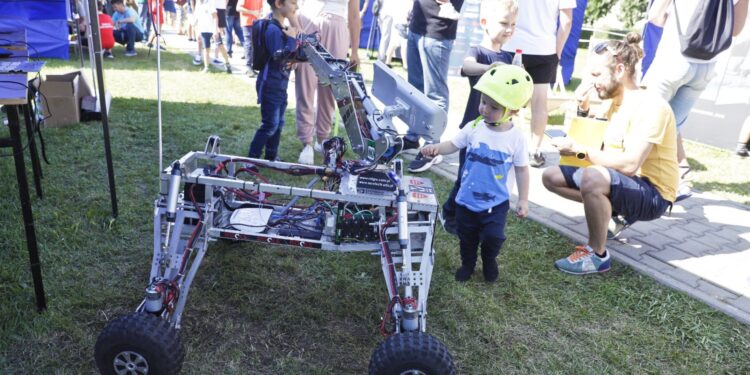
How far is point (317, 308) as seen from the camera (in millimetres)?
3170

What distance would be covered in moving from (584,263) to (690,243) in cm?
123

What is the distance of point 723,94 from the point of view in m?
7.69

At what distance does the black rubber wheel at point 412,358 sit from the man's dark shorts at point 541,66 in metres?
3.61

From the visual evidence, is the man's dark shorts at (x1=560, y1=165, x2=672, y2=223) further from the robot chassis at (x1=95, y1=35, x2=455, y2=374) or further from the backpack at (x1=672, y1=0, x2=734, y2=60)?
the backpack at (x1=672, y1=0, x2=734, y2=60)

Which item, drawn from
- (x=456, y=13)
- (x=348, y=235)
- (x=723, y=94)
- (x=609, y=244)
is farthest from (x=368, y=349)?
(x=723, y=94)

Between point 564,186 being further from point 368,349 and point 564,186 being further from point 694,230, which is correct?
point 368,349

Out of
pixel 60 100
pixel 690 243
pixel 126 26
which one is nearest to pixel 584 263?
pixel 690 243

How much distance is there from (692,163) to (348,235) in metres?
5.48

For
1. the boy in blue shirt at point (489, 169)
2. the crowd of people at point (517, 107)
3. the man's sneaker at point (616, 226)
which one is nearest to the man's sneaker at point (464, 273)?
the crowd of people at point (517, 107)

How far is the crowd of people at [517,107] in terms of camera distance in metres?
3.35

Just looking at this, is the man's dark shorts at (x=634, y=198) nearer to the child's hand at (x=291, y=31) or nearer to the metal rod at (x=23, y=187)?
the child's hand at (x=291, y=31)

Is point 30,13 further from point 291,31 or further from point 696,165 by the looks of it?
point 696,165

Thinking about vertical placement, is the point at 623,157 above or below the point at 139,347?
above

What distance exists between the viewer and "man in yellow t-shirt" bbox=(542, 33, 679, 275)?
3.61 metres
